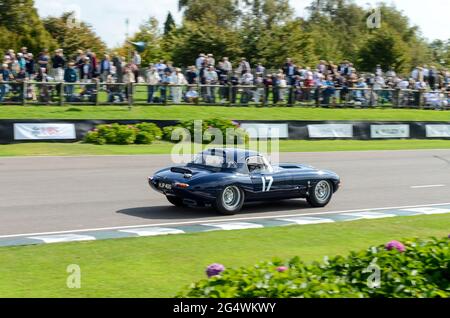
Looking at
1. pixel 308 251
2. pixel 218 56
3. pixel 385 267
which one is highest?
pixel 218 56

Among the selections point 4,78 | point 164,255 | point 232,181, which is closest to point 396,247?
point 164,255

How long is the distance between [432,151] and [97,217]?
19.1m

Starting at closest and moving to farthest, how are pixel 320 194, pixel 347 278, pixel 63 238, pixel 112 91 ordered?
1. pixel 347 278
2. pixel 63 238
3. pixel 320 194
4. pixel 112 91

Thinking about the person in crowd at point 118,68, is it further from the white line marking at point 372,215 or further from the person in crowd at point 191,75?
the white line marking at point 372,215

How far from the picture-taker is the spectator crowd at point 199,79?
27.9 m

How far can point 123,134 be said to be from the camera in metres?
26.2

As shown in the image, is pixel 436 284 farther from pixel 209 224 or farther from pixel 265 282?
pixel 209 224

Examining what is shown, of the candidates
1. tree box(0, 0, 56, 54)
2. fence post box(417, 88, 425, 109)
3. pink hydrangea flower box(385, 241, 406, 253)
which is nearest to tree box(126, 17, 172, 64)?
tree box(0, 0, 56, 54)

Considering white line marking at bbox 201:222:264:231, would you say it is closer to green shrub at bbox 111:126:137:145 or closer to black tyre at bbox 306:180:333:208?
black tyre at bbox 306:180:333:208

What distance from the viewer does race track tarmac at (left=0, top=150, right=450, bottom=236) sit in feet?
42.3

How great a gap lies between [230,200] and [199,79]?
60.6 ft

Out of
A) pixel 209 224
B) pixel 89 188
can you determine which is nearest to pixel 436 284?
pixel 209 224

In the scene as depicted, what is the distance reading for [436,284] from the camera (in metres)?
6.29

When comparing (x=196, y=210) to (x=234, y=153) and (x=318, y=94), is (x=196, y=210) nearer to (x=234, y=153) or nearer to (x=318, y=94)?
(x=234, y=153)
